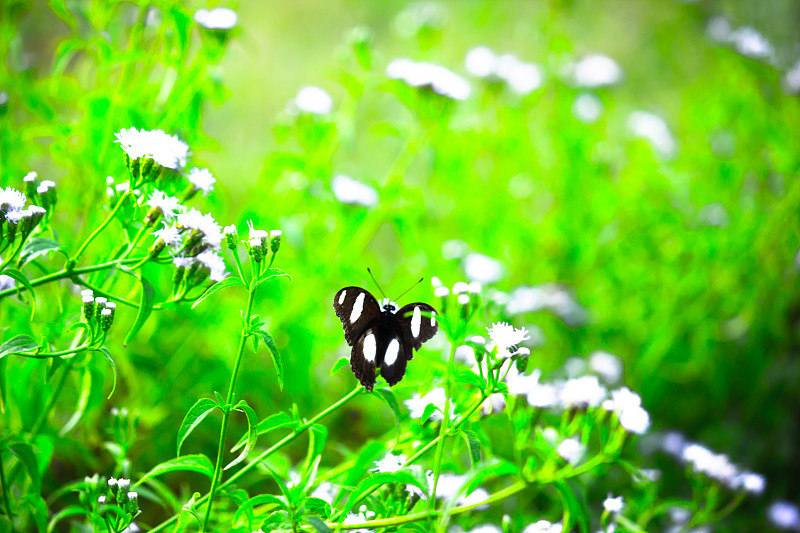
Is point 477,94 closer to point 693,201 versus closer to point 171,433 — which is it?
point 693,201

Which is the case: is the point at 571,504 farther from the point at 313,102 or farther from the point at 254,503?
the point at 313,102

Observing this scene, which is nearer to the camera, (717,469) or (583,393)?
(583,393)

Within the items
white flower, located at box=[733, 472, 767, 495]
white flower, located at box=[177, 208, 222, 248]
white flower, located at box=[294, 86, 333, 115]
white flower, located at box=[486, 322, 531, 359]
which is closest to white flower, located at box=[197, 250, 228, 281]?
white flower, located at box=[177, 208, 222, 248]

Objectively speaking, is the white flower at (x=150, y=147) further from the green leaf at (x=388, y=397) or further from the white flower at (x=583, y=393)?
the white flower at (x=583, y=393)

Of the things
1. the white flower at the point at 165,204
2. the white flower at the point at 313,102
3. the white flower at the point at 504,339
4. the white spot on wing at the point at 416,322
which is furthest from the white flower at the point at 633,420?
the white flower at the point at 313,102

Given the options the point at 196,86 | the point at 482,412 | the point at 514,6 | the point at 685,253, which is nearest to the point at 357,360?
the point at 482,412

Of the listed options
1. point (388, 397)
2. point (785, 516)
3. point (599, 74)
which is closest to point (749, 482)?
point (785, 516)
